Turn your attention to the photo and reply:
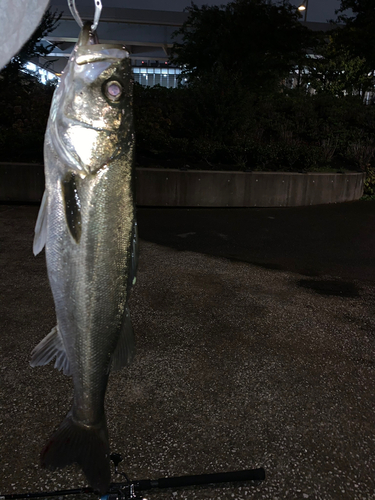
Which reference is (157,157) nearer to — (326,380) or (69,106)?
(326,380)

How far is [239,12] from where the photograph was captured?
18.8 metres

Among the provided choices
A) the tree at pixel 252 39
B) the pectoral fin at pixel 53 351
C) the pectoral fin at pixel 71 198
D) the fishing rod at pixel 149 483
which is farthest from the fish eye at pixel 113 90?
the tree at pixel 252 39

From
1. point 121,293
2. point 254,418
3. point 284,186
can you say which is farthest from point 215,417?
point 284,186

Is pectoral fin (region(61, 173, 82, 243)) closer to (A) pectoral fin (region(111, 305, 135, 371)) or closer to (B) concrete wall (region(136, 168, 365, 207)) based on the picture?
(A) pectoral fin (region(111, 305, 135, 371))

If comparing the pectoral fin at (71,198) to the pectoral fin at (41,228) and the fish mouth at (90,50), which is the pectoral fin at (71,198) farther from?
the fish mouth at (90,50)

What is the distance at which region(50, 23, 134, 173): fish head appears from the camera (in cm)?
135

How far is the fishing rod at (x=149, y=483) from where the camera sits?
2100 millimetres

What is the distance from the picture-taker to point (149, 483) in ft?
7.14

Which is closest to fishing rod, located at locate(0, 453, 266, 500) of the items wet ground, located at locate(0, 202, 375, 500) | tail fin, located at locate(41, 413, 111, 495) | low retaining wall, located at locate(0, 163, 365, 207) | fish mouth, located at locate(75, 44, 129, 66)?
wet ground, located at locate(0, 202, 375, 500)

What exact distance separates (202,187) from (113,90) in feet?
31.6

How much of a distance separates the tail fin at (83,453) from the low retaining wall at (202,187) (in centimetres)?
927

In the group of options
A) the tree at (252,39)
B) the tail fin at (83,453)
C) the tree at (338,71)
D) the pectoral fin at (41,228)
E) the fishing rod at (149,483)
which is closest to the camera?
the pectoral fin at (41,228)

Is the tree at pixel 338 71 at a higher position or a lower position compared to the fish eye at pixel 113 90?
higher

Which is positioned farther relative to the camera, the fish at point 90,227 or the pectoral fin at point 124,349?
the pectoral fin at point 124,349
